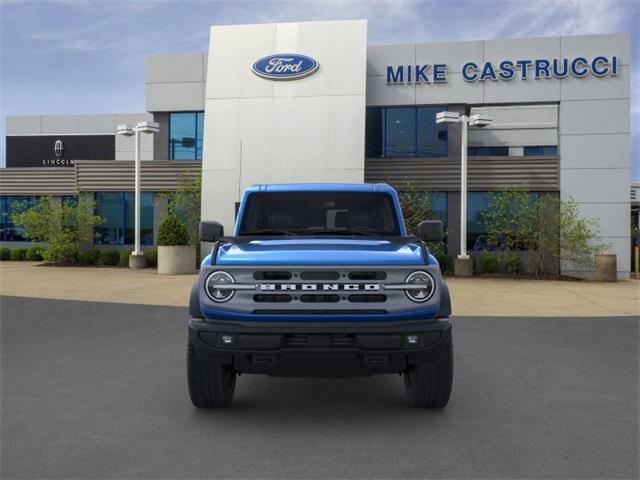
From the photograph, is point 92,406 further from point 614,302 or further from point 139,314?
point 614,302

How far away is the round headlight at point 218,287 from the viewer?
14.1 feet

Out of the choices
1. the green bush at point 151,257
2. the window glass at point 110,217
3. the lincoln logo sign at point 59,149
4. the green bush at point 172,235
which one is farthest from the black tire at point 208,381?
the lincoln logo sign at point 59,149

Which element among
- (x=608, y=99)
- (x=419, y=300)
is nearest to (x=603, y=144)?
(x=608, y=99)

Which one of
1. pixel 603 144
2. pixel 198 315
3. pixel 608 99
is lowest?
pixel 198 315

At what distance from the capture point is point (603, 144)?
2100 cm

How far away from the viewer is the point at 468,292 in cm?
1473

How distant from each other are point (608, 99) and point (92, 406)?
2146 cm

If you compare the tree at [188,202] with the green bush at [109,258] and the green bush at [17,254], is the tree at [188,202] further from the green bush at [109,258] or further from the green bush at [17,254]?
the green bush at [17,254]

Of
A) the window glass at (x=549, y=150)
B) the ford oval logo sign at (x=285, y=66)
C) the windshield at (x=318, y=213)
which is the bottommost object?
the windshield at (x=318, y=213)

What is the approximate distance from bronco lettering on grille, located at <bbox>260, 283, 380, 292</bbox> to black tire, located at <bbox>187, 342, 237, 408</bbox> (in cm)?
77

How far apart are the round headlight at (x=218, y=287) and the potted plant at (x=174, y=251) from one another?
51.7ft

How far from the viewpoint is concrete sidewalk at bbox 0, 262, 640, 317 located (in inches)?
466

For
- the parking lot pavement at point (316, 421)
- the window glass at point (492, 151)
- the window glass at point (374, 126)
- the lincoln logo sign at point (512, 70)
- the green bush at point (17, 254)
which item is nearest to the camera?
the parking lot pavement at point (316, 421)

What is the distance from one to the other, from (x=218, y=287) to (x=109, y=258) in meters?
19.9
